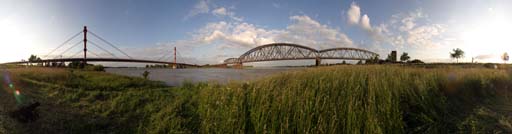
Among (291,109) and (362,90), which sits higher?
(362,90)

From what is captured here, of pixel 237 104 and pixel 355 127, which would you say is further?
pixel 237 104

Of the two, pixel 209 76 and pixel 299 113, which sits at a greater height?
pixel 299 113

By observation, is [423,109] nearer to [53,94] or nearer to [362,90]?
[362,90]

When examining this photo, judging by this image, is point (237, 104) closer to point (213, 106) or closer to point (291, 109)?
point (213, 106)

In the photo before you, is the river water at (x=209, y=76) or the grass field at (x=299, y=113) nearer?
the grass field at (x=299, y=113)

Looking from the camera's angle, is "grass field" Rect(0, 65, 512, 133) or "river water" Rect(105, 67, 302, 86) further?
"river water" Rect(105, 67, 302, 86)

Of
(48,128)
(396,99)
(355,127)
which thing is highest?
(396,99)

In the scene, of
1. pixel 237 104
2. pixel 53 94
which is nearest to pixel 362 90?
pixel 237 104

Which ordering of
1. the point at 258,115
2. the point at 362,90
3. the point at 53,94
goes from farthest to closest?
the point at 53,94 → the point at 362,90 → the point at 258,115

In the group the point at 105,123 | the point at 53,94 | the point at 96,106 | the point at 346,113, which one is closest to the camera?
the point at 346,113

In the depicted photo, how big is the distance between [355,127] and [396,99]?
1464 mm

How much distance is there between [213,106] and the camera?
5105 millimetres

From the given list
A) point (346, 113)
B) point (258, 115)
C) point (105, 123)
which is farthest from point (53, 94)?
point (346, 113)

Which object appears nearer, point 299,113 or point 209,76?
point 299,113
